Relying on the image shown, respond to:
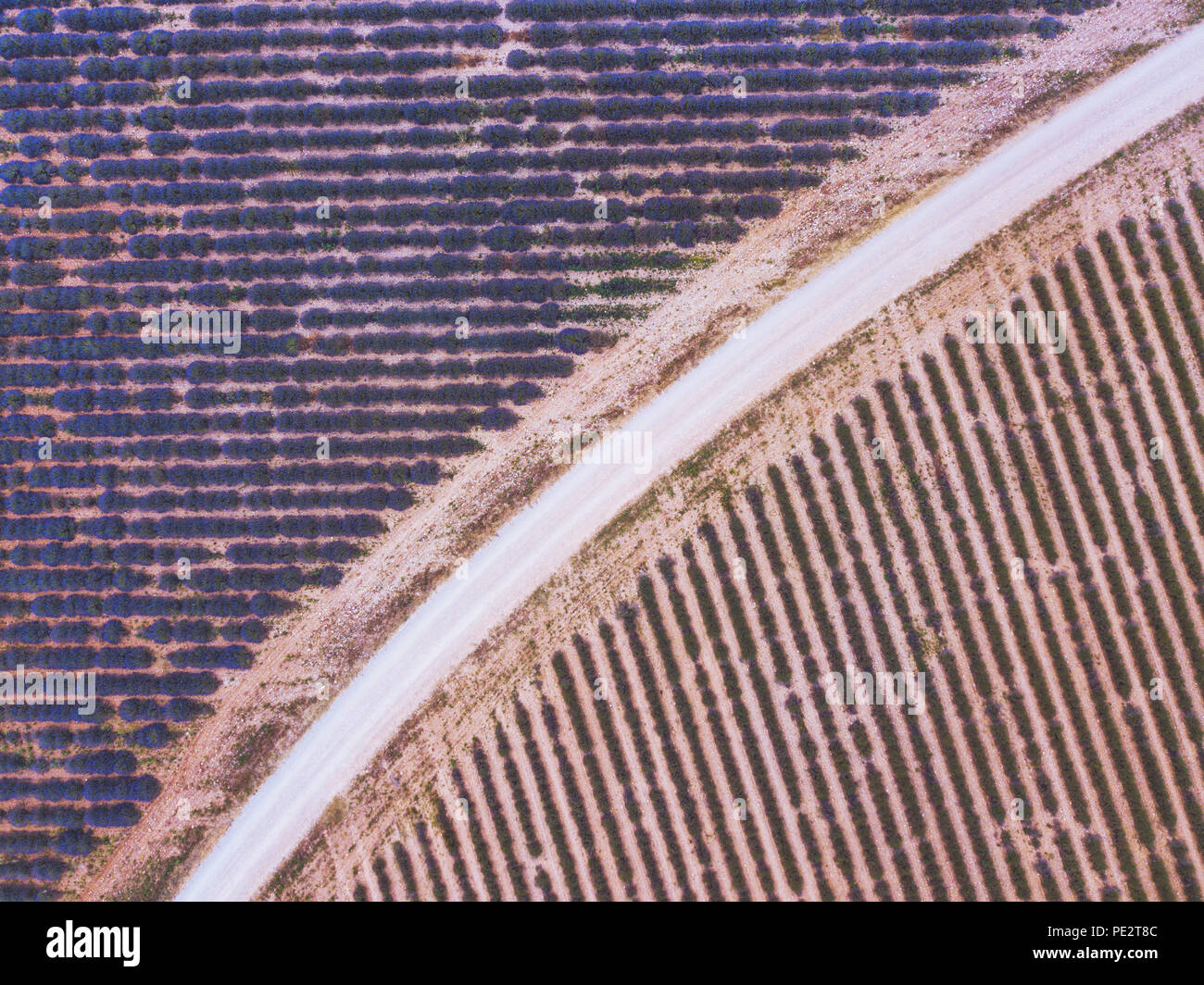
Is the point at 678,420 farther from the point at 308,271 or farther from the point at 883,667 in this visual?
the point at 308,271

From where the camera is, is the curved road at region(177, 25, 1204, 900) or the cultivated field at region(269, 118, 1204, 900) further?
the curved road at region(177, 25, 1204, 900)

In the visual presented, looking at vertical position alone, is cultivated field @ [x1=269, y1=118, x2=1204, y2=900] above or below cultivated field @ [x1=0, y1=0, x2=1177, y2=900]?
below

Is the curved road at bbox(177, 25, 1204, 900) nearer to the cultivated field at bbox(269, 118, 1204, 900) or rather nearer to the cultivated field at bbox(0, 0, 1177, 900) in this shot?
the cultivated field at bbox(269, 118, 1204, 900)

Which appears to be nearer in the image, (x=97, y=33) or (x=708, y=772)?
(x=708, y=772)

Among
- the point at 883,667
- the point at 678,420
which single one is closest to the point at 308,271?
the point at 678,420

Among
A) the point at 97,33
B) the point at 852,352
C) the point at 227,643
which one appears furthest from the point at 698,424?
the point at 97,33

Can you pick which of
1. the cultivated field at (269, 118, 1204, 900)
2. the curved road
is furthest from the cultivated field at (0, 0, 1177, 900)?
the cultivated field at (269, 118, 1204, 900)
